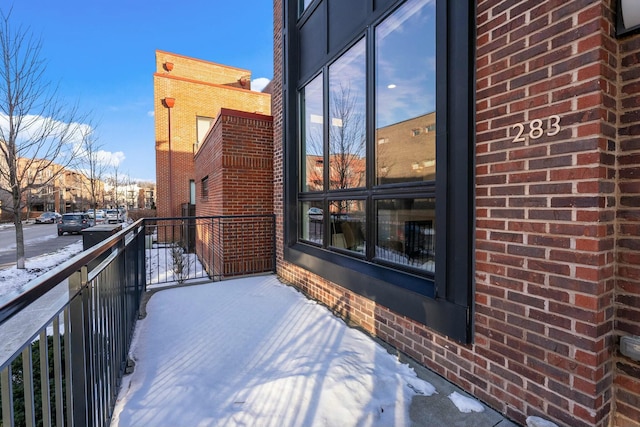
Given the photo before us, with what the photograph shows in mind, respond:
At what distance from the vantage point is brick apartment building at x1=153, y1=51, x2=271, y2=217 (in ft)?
47.2

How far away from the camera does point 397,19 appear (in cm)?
288

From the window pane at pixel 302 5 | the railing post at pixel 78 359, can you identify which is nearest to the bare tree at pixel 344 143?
the window pane at pixel 302 5

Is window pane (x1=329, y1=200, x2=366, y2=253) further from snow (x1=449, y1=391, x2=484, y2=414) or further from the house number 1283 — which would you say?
the house number 1283

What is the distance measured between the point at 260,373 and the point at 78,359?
1308mm

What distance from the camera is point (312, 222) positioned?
4.49 metres

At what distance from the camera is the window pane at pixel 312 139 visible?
4.23 m

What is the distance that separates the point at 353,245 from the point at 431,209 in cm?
124

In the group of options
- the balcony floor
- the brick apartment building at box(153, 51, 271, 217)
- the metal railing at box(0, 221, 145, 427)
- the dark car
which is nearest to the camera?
the metal railing at box(0, 221, 145, 427)

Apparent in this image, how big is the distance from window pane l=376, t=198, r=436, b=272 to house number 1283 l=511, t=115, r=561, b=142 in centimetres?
81

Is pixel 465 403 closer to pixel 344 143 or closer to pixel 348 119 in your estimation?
pixel 344 143

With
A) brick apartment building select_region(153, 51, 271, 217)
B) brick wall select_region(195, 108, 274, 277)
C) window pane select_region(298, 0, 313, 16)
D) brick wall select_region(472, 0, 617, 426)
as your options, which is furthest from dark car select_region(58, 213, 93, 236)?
brick wall select_region(472, 0, 617, 426)

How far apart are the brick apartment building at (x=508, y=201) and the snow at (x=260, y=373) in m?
0.41

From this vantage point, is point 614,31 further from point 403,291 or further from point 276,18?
point 276,18

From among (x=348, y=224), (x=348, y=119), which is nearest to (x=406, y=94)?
(x=348, y=119)
